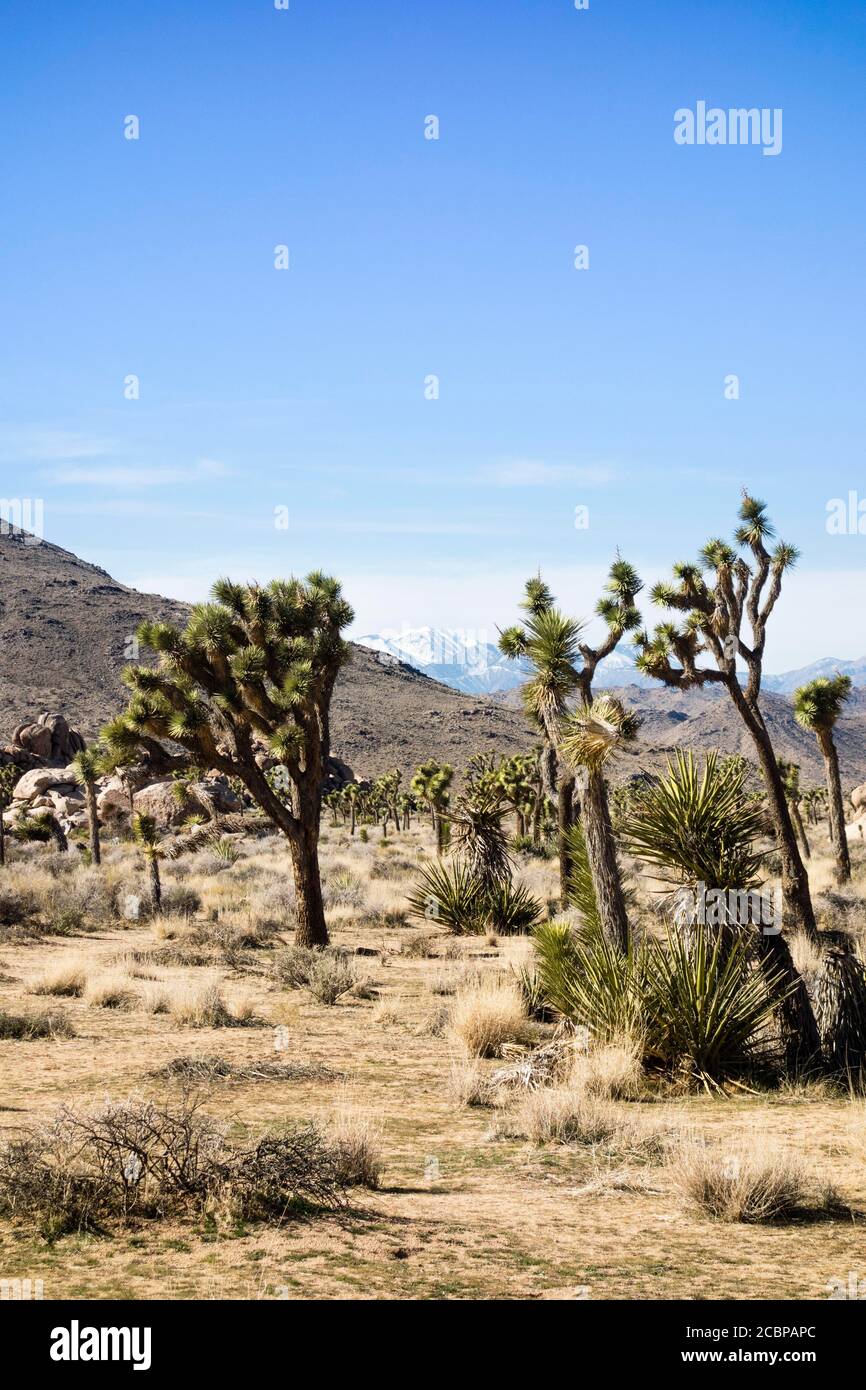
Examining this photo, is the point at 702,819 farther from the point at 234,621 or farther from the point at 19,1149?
the point at 234,621

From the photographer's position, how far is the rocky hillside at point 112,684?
3113 inches

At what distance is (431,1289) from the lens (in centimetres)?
557

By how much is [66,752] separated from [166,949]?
1852 inches

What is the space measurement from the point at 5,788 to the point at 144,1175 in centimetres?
3960

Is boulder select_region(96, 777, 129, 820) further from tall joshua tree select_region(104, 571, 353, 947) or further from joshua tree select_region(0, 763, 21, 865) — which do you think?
tall joshua tree select_region(104, 571, 353, 947)

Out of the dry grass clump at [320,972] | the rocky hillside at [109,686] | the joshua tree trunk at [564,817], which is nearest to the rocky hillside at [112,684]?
the rocky hillside at [109,686]

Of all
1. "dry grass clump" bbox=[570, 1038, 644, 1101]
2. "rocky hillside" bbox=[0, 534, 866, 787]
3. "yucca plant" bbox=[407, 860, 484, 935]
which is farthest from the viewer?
"rocky hillside" bbox=[0, 534, 866, 787]

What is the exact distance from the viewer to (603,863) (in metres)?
11.7

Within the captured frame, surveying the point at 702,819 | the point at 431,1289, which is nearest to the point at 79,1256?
the point at 431,1289

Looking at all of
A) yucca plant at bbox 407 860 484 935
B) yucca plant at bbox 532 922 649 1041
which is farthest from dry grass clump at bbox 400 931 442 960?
yucca plant at bbox 532 922 649 1041

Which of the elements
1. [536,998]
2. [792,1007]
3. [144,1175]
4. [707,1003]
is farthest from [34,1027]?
[792,1007]

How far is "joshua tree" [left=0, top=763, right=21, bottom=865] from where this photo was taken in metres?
36.2

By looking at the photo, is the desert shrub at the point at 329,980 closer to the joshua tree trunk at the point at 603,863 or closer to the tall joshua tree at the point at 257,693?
the tall joshua tree at the point at 257,693

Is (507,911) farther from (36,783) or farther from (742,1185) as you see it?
(36,783)
